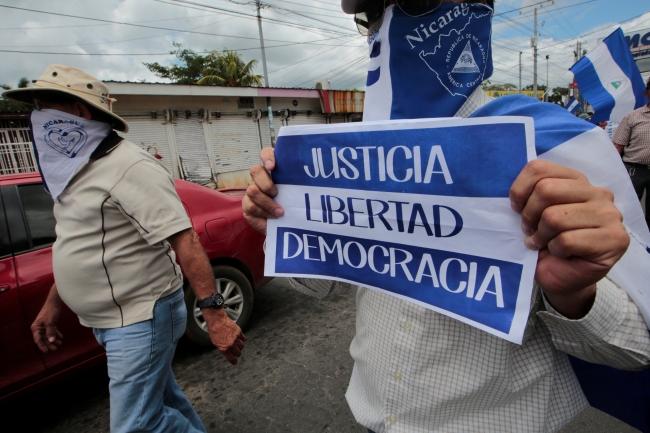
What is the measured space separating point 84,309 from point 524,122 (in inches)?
74.3

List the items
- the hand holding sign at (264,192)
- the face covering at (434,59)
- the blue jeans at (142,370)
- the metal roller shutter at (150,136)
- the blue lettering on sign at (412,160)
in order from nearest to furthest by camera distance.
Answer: the blue lettering on sign at (412,160) → the face covering at (434,59) → the hand holding sign at (264,192) → the blue jeans at (142,370) → the metal roller shutter at (150,136)

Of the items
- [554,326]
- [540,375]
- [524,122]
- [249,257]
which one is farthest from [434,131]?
[249,257]

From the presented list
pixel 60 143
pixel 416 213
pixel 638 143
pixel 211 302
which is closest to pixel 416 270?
pixel 416 213

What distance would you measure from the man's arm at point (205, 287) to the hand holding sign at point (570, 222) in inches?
52.9

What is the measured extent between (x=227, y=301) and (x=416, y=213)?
9.40 feet

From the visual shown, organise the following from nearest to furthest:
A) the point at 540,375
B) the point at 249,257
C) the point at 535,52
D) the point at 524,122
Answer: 1. the point at 524,122
2. the point at 540,375
3. the point at 249,257
4. the point at 535,52

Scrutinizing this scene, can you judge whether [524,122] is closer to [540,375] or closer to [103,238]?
[540,375]

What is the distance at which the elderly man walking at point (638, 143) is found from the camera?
4180mm

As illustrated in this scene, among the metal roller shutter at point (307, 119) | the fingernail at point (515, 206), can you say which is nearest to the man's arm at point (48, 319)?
the fingernail at point (515, 206)

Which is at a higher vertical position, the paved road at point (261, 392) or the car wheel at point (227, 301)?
the car wheel at point (227, 301)

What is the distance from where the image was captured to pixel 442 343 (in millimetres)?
882

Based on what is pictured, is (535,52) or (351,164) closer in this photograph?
(351,164)

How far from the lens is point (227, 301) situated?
3340 millimetres

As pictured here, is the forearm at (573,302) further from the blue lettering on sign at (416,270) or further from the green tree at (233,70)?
the green tree at (233,70)
